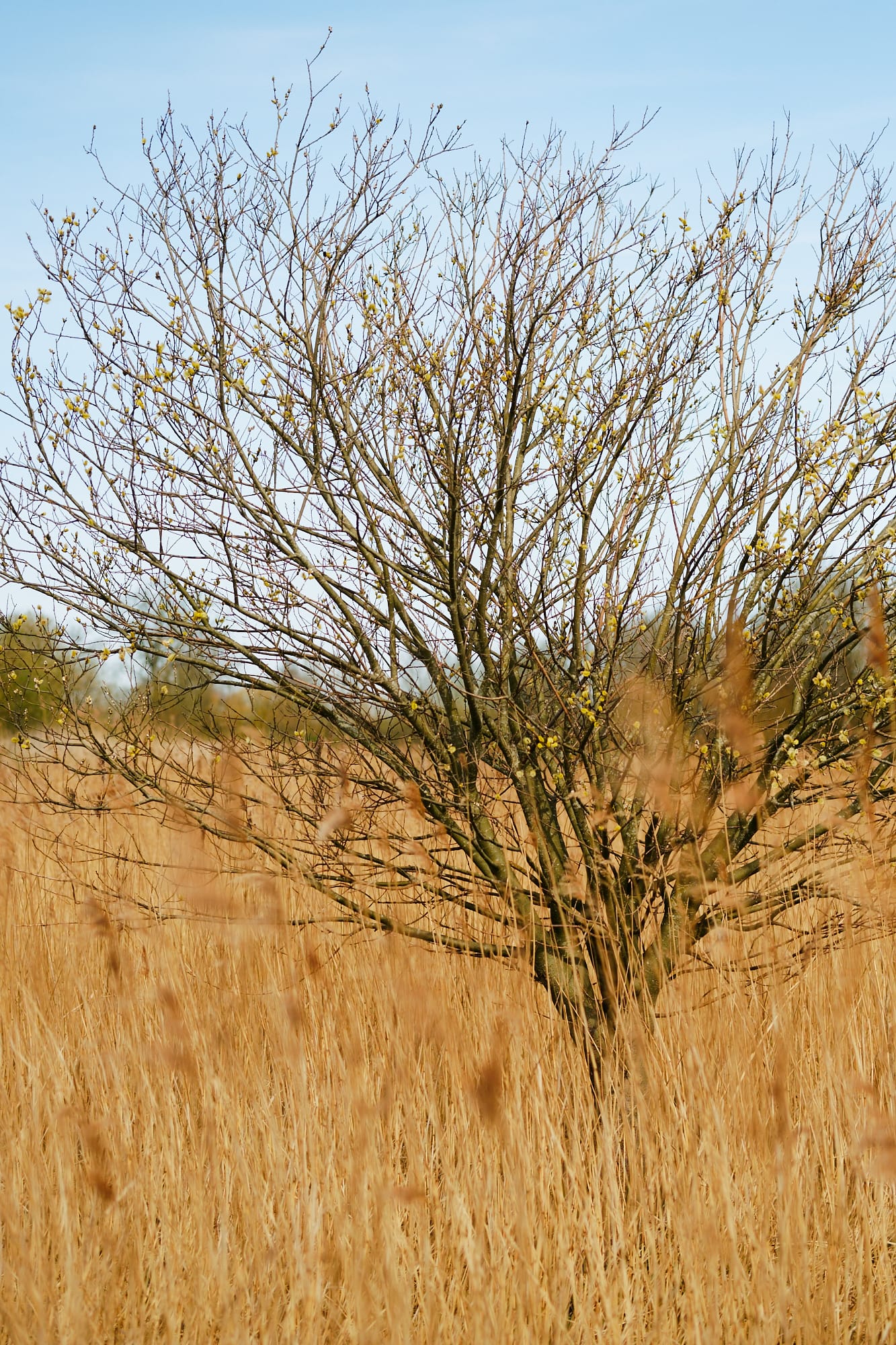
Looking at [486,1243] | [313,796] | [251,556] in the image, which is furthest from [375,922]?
[251,556]

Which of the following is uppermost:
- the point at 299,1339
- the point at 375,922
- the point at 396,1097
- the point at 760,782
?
the point at 760,782

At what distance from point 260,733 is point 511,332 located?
4.72ft

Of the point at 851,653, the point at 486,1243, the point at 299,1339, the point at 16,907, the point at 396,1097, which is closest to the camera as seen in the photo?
the point at 299,1339

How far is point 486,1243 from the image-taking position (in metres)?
2.34

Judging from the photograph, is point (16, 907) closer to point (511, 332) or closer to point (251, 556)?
point (251, 556)

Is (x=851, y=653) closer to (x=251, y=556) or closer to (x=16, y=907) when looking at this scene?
(x=251, y=556)

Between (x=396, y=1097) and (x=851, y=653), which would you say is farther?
(x=851, y=653)

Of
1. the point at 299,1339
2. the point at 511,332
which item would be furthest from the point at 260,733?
the point at 299,1339

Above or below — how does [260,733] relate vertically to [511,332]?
below

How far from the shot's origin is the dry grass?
6.91 ft

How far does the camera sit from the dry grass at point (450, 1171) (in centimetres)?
211

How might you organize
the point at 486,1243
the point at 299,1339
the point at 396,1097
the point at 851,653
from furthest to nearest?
the point at 851,653 → the point at 396,1097 → the point at 486,1243 → the point at 299,1339

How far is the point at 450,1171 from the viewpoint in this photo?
2.50 meters

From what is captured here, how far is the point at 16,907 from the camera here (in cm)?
518
